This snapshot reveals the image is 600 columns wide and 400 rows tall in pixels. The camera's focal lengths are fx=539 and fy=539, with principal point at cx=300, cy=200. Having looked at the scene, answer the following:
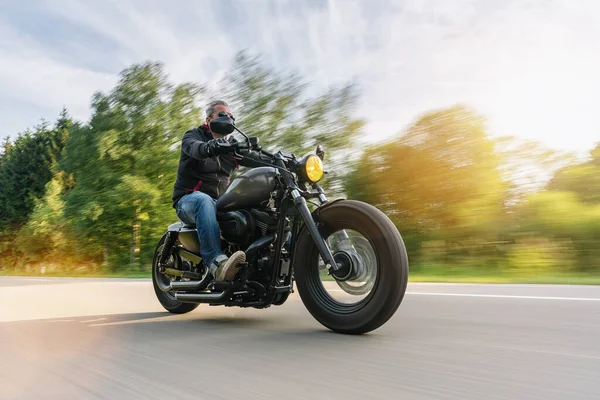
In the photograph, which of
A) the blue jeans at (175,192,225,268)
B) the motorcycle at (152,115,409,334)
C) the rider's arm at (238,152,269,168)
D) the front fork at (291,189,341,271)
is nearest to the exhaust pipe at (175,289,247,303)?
the motorcycle at (152,115,409,334)

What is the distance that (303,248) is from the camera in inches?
141

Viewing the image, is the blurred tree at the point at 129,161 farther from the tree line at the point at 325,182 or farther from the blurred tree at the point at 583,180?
the blurred tree at the point at 583,180

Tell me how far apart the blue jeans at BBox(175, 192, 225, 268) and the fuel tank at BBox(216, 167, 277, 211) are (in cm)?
15

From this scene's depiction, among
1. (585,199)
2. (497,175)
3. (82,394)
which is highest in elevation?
(497,175)

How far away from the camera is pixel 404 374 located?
2266mm

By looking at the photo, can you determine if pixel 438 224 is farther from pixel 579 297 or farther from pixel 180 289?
pixel 180 289

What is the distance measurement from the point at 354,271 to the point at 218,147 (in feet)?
4.26

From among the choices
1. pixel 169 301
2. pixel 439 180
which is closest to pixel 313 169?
pixel 169 301

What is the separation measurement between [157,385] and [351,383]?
812 millimetres

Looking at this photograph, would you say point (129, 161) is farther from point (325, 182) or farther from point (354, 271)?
point (354, 271)

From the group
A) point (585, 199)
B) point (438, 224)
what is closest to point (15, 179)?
point (438, 224)

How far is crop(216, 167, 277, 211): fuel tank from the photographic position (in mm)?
3746

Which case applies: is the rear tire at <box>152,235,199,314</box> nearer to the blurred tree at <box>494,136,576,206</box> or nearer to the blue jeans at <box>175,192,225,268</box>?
the blue jeans at <box>175,192,225,268</box>

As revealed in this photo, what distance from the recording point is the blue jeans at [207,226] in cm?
398
